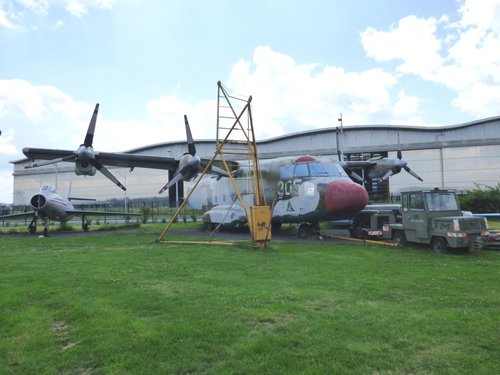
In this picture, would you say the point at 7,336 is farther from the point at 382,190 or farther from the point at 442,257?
the point at 382,190

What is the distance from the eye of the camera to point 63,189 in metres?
67.2

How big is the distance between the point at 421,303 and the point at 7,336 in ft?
19.9

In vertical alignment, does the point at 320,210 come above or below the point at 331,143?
below

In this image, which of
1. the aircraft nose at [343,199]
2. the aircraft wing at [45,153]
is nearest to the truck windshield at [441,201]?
the aircraft nose at [343,199]

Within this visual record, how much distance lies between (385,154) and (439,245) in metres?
37.5

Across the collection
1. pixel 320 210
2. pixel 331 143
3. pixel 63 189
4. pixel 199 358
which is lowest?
pixel 199 358

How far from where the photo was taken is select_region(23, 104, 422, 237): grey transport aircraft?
16.0 metres

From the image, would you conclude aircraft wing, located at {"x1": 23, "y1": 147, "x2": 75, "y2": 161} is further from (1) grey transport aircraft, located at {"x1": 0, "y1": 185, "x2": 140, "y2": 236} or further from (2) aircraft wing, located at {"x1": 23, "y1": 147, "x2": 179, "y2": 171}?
(1) grey transport aircraft, located at {"x1": 0, "y1": 185, "x2": 140, "y2": 236}

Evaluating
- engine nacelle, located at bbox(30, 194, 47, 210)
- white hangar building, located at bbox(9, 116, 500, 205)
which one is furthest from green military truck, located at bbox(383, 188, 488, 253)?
white hangar building, located at bbox(9, 116, 500, 205)

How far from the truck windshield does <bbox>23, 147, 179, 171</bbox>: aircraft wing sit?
12606 mm

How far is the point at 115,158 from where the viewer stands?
20766 mm

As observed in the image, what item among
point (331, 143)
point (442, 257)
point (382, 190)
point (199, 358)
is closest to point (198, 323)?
point (199, 358)

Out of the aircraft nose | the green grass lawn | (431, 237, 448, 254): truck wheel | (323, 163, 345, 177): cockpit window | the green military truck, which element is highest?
(323, 163, 345, 177): cockpit window

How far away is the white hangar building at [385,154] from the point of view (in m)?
45.5
